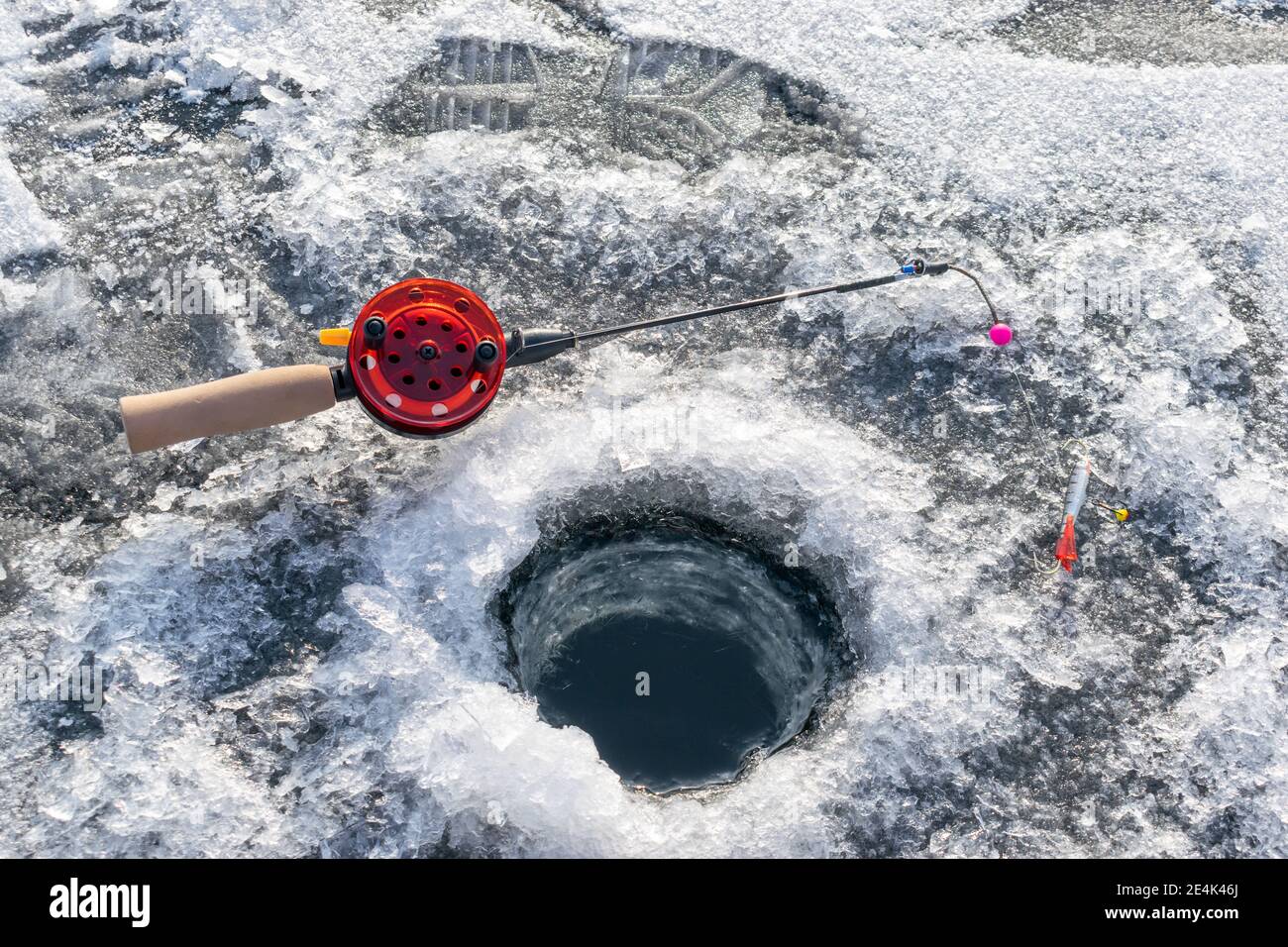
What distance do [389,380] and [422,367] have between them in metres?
0.11

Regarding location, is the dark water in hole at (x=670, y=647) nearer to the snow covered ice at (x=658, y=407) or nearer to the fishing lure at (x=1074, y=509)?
the snow covered ice at (x=658, y=407)

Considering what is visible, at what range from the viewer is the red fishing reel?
10.4 feet

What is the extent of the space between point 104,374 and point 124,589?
81 centimetres

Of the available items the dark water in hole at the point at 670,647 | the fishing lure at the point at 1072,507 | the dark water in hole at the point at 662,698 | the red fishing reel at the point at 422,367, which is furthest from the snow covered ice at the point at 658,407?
the dark water in hole at the point at 662,698

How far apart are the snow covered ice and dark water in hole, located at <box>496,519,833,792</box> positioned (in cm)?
18

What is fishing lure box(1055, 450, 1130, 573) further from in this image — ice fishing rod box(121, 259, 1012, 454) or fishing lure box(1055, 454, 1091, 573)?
ice fishing rod box(121, 259, 1012, 454)

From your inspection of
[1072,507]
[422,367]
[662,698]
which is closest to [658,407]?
Answer: [422,367]

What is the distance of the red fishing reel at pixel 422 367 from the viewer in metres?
3.16

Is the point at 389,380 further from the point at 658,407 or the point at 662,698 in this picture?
the point at 662,698

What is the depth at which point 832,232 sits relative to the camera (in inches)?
154

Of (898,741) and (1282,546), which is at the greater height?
(1282,546)

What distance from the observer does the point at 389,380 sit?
317 cm

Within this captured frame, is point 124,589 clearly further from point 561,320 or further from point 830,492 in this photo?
point 830,492

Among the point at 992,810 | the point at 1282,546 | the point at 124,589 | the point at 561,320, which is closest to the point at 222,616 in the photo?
the point at 124,589
